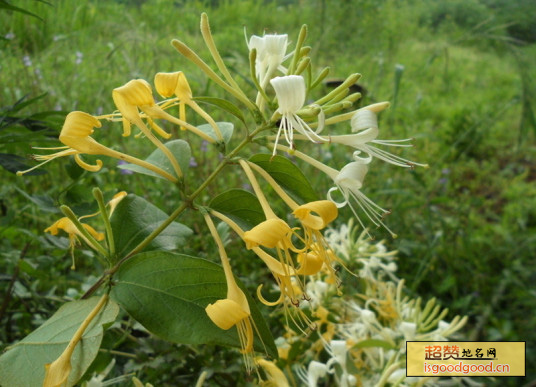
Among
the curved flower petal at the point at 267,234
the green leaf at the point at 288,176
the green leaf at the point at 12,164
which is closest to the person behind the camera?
the curved flower petal at the point at 267,234

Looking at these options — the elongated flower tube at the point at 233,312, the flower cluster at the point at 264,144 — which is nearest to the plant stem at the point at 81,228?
the flower cluster at the point at 264,144

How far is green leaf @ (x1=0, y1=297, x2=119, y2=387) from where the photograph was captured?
A: 43 centimetres

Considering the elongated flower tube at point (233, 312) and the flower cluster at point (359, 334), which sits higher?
the elongated flower tube at point (233, 312)

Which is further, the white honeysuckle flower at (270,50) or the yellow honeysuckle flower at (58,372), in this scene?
the white honeysuckle flower at (270,50)

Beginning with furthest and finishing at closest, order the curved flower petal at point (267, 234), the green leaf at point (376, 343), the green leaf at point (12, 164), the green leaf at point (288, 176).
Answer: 1. the green leaf at point (376, 343)
2. the green leaf at point (12, 164)
3. the green leaf at point (288, 176)
4. the curved flower petal at point (267, 234)

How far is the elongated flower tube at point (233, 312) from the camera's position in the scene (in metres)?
0.41

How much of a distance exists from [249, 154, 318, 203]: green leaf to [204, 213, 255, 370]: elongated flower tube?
86 mm

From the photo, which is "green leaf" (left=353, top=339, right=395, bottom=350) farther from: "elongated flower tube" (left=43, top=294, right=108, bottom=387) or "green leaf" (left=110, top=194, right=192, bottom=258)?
"elongated flower tube" (left=43, top=294, right=108, bottom=387)

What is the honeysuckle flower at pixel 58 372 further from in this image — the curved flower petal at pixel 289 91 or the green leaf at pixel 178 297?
the curved flower petal at pixel 289 91

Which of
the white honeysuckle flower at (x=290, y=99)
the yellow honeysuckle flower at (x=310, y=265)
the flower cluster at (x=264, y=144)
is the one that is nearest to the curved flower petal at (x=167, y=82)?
the flower cluster at (x=264, y=144)

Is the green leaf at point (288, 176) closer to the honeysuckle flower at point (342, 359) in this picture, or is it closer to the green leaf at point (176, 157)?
the green leaf at point (176, 157)

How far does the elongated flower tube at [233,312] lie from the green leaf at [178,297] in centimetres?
1

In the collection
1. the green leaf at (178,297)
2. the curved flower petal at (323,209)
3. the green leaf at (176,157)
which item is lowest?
the green leaf at (178,297)

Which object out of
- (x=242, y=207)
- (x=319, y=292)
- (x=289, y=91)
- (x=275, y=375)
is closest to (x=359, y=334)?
(x=319, y=292)
